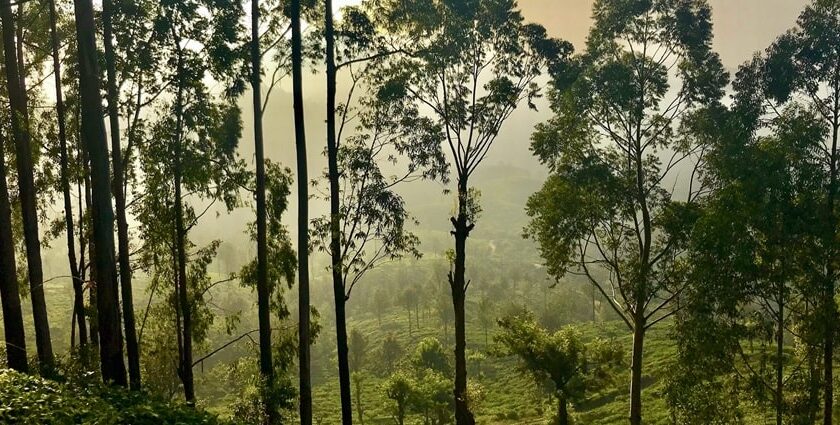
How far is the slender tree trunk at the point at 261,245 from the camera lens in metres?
15.9

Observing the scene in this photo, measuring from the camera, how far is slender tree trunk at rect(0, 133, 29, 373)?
37.2ft

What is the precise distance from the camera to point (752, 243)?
1806cm

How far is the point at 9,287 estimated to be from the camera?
11.5 meters

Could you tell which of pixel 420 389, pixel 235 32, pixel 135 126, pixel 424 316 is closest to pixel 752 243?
pixel 235 32

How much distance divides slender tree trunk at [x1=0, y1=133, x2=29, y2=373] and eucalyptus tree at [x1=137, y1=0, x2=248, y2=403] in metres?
6.01

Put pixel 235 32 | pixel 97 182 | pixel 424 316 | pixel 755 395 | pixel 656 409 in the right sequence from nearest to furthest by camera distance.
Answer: pixel 97 182 → pixel 235 32 → pixel 755 395 → pixel 656 409 → pixel 424 316

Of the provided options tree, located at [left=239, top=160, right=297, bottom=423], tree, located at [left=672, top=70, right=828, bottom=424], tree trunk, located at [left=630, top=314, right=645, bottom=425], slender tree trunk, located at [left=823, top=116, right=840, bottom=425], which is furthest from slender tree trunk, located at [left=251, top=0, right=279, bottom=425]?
slender tree trunk, located at [left=823, top=116, right=840, bottom=425]

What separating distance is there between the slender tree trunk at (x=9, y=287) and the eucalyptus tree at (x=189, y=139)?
6.01m

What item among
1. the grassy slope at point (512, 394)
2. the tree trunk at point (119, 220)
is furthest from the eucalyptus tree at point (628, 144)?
the tree trunk at point (119, 220)

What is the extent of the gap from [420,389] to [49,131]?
35636 millimetres

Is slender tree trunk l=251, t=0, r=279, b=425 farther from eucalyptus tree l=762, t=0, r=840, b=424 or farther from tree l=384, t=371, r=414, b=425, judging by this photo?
tree l=384, t=371, r=414, b=425

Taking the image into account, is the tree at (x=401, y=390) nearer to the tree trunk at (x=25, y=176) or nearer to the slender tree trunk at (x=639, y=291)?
the slender tree trunk at (x=639, y=291)

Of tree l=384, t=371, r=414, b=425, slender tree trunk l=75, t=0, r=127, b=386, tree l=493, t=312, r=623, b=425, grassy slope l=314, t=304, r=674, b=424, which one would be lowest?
grassy slope l=314, t=304, r=674, b=424

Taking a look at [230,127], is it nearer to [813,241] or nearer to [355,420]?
[813,241]
